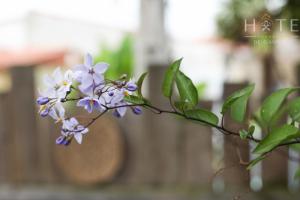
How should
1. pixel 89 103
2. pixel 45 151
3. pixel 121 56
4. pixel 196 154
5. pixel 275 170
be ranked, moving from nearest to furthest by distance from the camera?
pixel 89 103, pixel 275 170, pixel 196 154, pixel 45 151, pixel 121 56

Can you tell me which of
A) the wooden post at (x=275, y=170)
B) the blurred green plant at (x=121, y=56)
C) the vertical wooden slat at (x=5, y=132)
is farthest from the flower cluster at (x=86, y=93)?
the blurred green plant at (x=121, y=56)

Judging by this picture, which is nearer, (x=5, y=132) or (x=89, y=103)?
(x=89, y=103)

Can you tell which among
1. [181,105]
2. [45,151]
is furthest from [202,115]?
[45,151]

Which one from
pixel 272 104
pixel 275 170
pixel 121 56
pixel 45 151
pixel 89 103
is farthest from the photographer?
pixel 121 56

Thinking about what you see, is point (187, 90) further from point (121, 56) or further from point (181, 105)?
point (121, 56)

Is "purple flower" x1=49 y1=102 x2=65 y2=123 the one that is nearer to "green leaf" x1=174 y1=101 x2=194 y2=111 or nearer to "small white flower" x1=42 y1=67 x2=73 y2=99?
"small white flower" x1=42 y1=67 x2=73 y2=99

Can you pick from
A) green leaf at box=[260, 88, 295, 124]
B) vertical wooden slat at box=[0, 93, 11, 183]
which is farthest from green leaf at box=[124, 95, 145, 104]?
vertical wooden slat at box=[0, 93, 11, 183]

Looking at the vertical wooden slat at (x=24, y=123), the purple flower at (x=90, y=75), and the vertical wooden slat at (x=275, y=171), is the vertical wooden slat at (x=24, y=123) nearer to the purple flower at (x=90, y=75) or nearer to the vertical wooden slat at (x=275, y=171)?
the vertical wooden slat at (x=275, y=171)
